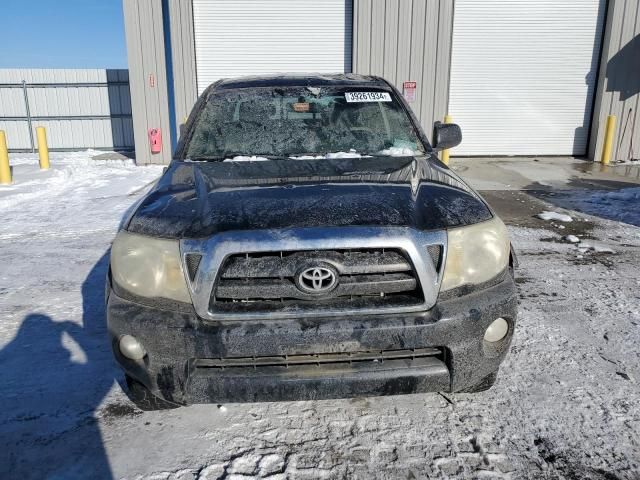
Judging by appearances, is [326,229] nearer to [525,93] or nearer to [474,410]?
[474,410]

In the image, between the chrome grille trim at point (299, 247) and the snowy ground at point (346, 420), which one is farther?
the snowy ground at point (346, 420)

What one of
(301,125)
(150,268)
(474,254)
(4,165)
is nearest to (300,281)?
(150,268)

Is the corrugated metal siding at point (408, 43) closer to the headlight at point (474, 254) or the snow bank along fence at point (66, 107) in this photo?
the snow bank along fence at point (66, 107)

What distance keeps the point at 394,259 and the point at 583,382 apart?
4.95ft

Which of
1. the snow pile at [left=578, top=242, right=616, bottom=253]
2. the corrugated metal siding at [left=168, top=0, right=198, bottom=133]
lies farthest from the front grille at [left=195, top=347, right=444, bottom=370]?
the corrugated metal siding at [left=168, top=0, right=198, bottom=133]

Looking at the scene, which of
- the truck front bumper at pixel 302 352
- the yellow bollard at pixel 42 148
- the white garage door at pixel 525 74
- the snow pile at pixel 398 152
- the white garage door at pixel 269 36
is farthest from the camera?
the white garage door at pixel 525 74

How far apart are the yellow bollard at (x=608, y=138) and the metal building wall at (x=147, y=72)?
10149mm

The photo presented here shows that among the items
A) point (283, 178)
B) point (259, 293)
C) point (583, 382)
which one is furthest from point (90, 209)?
point (583, 382)

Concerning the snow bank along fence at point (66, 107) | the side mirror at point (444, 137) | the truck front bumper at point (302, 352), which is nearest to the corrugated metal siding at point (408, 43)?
the snow bank along fence at point (66, 107)

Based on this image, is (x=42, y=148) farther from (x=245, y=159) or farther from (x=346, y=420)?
(x=346, y=420)

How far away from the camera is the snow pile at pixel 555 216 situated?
21.8 feet

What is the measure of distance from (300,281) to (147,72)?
35.6ft

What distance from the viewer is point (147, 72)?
37.7 feet

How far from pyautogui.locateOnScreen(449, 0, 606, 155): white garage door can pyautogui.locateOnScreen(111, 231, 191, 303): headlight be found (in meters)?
11.4
